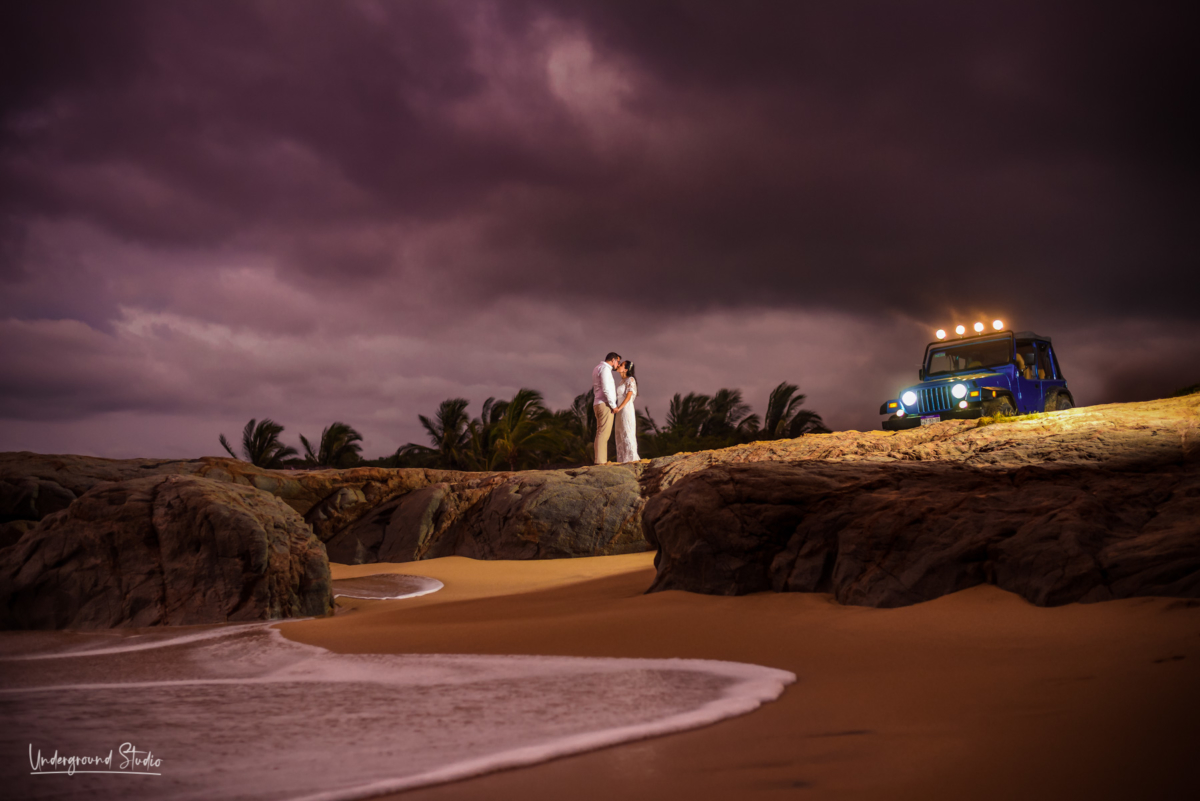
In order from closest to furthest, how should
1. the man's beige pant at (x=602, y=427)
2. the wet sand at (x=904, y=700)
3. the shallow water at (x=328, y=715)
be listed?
the wet sand at (x=904, y=700), the shallow water at (x=328, y=715), the man's beige pant at (x=602, y=427)

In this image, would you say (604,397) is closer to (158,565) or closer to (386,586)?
(386,586)

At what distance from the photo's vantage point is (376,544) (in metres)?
9.58

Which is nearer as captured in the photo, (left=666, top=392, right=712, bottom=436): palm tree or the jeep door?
the jeep door

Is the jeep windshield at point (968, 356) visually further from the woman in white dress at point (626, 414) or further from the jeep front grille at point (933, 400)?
the woman in white dress at point (626, 414)

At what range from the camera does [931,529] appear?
3617 millimetres

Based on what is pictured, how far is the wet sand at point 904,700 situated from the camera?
4.62 feet

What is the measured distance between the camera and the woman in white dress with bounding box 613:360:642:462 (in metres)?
11.9

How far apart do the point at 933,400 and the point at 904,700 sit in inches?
405

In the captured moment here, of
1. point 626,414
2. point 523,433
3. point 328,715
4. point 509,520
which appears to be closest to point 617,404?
point 626,414

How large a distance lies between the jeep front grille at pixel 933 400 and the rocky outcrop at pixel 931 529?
5.09m

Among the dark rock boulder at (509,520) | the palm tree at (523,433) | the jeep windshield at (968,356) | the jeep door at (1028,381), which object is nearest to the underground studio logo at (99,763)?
the dark rock boulder at (509,520)

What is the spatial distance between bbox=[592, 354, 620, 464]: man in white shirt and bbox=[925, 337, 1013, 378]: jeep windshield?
5.56m

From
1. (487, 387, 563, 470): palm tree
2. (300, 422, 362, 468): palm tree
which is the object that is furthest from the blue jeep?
(300, 422, 362, 468): palm tree

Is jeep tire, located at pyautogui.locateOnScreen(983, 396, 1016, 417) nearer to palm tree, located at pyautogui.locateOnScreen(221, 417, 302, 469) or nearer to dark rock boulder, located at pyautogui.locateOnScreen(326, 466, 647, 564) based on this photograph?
dark rock boulder, located at pyautogui.locateOnScreen(326, 466, 647, 564)
